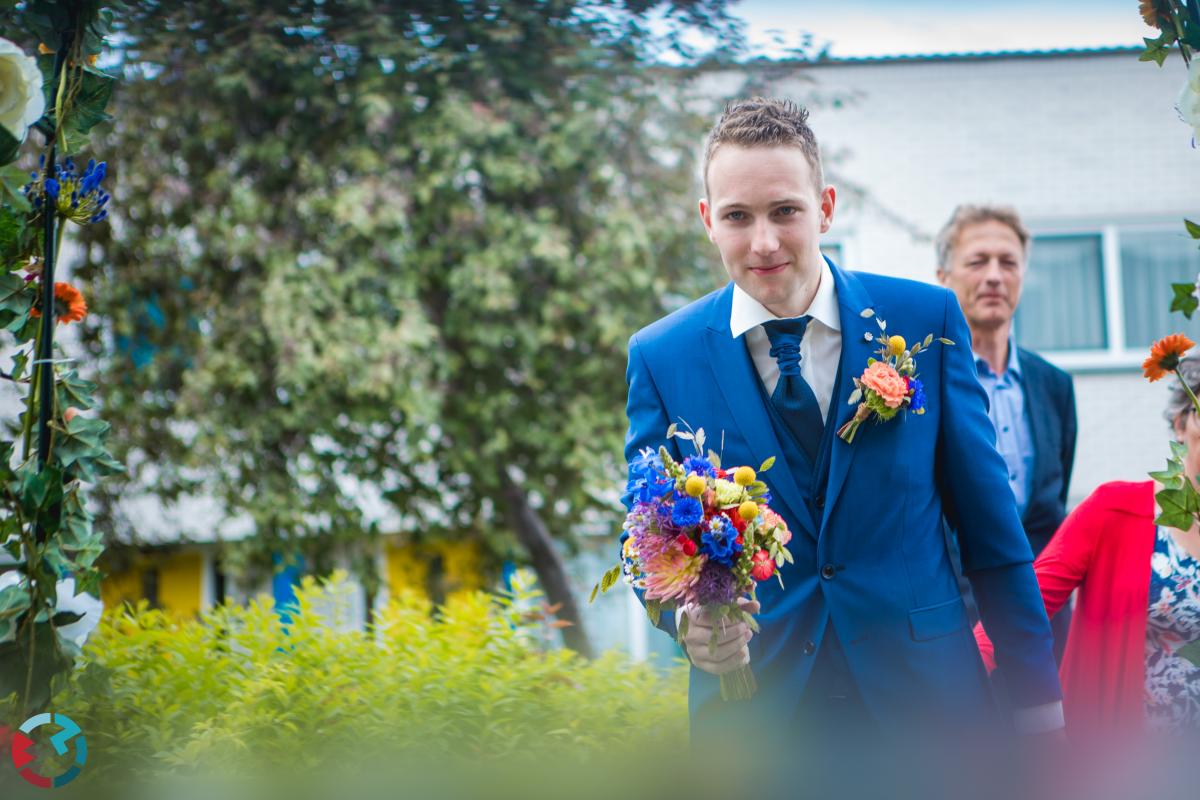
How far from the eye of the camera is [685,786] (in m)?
0.72

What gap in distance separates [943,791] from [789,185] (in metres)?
1.61

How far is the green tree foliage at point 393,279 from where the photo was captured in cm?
715

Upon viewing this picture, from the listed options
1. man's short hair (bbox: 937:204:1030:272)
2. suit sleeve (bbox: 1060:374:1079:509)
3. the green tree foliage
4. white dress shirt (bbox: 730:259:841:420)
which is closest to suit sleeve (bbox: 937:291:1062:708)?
white dress shirt (bbox: 730:259:841:420)

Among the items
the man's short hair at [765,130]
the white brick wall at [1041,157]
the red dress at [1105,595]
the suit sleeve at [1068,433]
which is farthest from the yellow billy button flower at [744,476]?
the white brick wall at [1041,157]

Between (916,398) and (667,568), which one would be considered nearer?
(667,568)

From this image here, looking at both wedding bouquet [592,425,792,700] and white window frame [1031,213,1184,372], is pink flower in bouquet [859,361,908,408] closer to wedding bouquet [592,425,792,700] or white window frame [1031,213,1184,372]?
wedding bouquet [592,425,792,700]

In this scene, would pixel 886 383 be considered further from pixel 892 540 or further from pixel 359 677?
pixel 359 677

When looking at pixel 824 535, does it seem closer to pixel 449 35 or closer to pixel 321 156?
pixel 449 35

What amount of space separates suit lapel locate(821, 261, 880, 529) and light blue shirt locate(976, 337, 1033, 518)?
148cm

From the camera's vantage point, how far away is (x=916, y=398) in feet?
7.37

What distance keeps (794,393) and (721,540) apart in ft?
1.70

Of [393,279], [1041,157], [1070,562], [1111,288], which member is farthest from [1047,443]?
[1111,288]

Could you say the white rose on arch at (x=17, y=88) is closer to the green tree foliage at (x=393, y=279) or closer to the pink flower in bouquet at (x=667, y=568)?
the pink flower in bouquet at (x=667, y=568)

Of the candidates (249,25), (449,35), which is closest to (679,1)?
(449,35)
